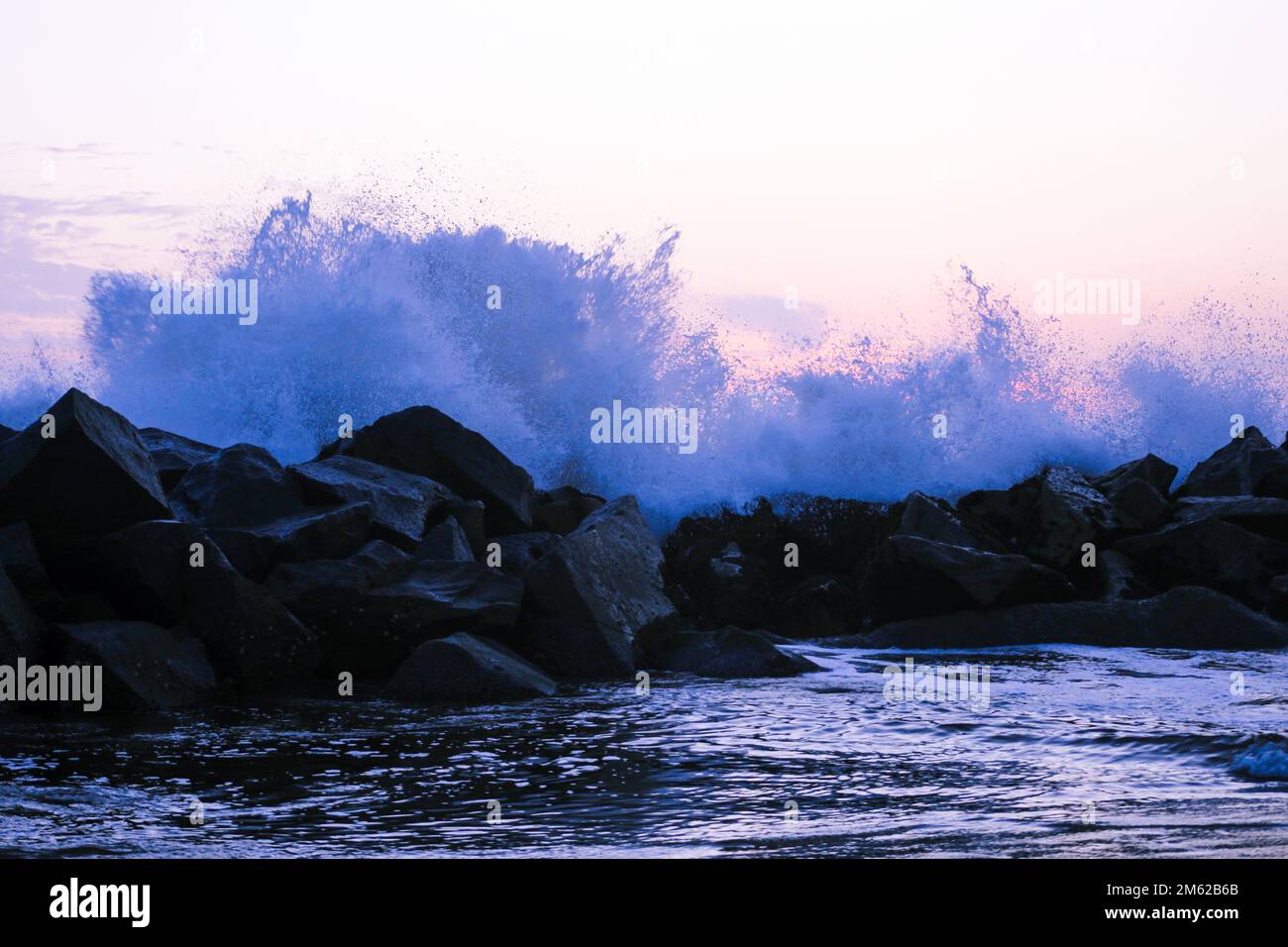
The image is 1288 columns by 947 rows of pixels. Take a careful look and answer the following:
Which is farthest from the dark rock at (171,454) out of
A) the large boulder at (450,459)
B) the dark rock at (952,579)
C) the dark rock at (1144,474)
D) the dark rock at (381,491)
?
the dark rock at (1144,474)

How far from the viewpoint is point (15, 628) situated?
25.7ft

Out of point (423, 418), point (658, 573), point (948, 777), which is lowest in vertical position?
point (948, 777)

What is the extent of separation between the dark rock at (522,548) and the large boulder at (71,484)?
2746mm

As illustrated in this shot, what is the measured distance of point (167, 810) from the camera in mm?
5434

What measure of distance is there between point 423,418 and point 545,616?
3.06 metres

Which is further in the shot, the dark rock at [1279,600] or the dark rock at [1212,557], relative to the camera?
the dark rock at [1212,557]

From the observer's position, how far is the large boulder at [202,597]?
28.3 ft

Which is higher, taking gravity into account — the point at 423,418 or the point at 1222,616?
the point at 423,418

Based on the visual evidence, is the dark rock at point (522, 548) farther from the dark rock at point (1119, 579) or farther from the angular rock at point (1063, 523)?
the dark rock at point (1119, 579)

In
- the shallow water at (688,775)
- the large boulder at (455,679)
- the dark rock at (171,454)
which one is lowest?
the shallow water at (688,775)

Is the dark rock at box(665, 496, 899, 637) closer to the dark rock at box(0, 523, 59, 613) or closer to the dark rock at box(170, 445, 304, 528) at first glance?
the dark rock at box(170, 445, 304, 528)
